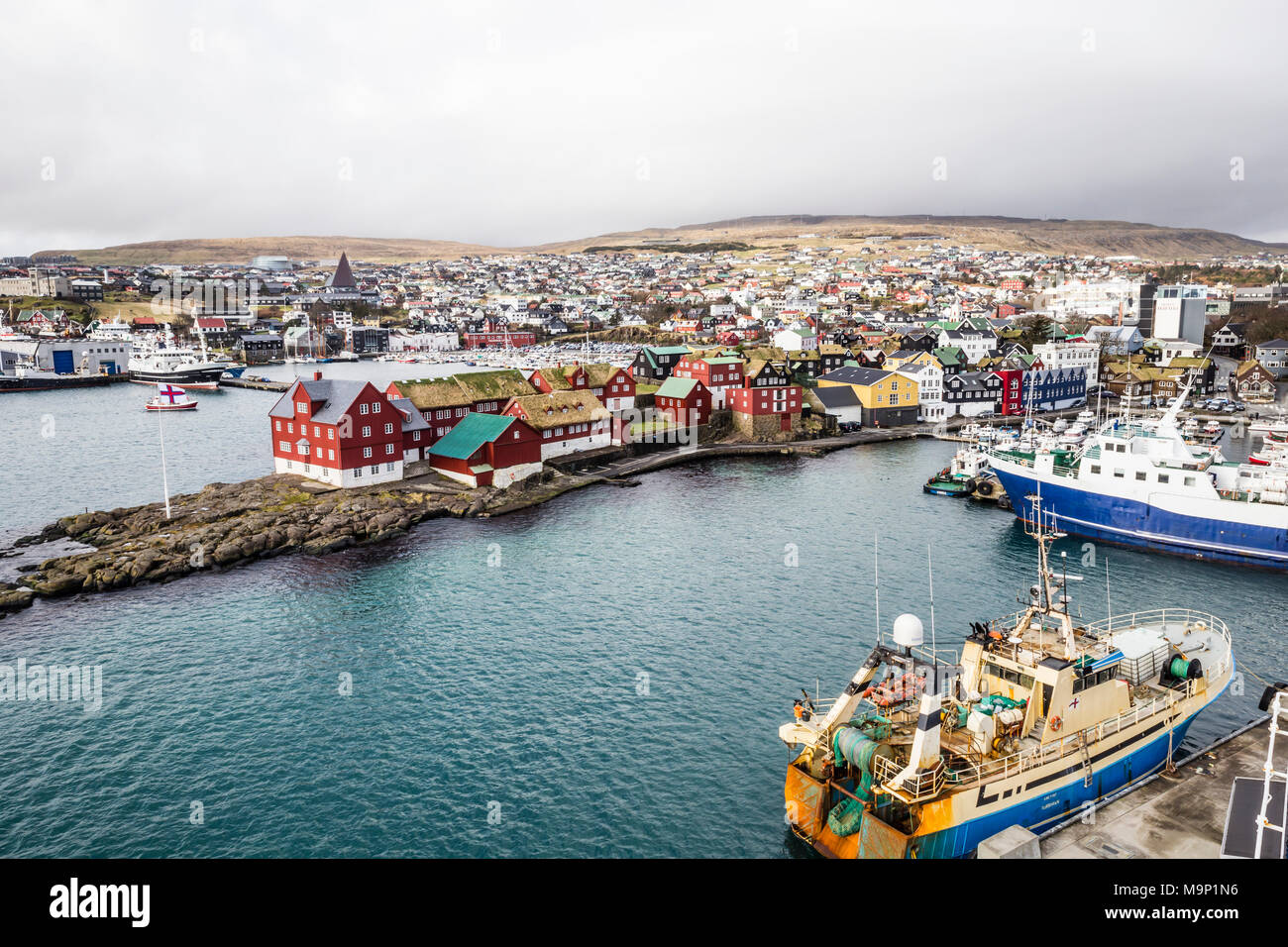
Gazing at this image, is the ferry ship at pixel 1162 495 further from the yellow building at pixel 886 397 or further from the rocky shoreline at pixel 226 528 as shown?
the yellow building at pixel 886 397

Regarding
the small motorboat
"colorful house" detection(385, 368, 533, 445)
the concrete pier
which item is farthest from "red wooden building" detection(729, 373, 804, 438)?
the concrete pier

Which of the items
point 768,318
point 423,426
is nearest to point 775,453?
point 423,426

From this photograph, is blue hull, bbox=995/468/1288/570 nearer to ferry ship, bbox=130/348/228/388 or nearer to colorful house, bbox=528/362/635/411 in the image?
colorful house, bbox=528/362/635/411

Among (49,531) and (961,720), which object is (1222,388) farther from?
(49,531)

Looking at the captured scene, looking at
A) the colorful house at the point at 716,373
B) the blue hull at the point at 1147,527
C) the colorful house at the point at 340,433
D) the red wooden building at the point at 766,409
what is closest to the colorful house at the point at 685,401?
the colorful house at the point at 716,373

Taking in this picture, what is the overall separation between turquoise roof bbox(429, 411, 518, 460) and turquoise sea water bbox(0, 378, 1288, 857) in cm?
561

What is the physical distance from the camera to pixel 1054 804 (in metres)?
16.4

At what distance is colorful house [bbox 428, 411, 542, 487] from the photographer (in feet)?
149

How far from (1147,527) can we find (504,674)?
31.8 meters

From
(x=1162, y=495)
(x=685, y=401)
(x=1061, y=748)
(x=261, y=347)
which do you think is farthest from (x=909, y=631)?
(x=261, y=347)

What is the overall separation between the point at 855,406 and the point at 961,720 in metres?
55.6

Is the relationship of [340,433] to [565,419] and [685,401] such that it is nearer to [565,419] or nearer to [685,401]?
[565,419]

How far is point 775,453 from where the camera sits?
6109cm

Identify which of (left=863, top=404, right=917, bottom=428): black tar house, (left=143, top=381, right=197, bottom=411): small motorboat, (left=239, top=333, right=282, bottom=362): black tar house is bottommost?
(left=863, top=404, right=917, bottom=428): black tar house
